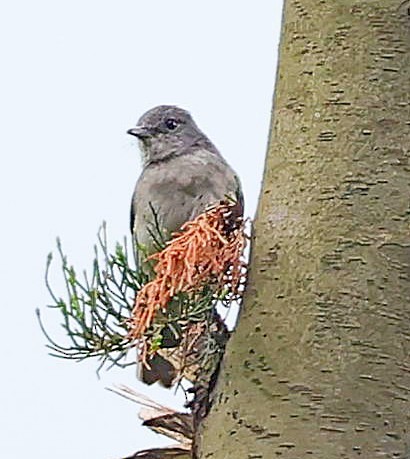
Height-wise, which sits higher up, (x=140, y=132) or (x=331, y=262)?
(x=140, y=132)

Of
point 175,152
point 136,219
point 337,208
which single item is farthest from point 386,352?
point 175,152

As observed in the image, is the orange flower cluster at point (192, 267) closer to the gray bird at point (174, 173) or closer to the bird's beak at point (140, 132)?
the gray bird at point (174, 173)

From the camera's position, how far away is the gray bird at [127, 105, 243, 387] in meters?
2.25

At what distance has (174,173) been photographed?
8.09ft

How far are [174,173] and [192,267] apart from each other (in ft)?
4.22

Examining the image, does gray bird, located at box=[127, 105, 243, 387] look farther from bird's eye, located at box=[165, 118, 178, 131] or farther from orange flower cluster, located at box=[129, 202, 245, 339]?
orange flower cluster, located at box=[129, 202, 245, 339]

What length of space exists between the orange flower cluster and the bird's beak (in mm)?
1460

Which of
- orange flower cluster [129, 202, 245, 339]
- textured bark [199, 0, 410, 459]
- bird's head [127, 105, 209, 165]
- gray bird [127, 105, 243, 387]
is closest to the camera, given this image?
textured bark [199, 0, 410, 459]

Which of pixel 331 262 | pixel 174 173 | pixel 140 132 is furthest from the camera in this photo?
pixel 140 132

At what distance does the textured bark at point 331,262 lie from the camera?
1050 mm

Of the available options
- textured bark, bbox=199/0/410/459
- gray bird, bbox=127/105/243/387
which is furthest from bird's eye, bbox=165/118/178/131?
textured bark, bbox=199/0/410/459

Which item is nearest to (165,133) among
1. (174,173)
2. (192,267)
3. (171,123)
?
(171,123)

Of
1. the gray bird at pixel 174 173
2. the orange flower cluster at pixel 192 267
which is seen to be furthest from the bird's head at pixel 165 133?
the orange flower cluster at pixel 192 267

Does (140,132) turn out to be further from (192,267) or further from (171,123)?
(192,267)
